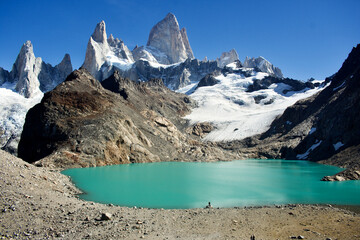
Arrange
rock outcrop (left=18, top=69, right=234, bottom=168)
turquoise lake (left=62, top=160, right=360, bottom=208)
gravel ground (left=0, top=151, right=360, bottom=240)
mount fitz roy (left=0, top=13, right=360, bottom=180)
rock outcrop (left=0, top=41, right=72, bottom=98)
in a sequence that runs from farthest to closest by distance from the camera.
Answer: rock outcrop (left=0, top=41, right=72, bottom=98) < mount fitz roy (left=0, top=13, right=360, bottom=180) < rock outcrop (left=18, top=69, right=234, bottom=168) < turquoise lake (left=62, top=160, right=360, bottom=208) < gravel ground (left=0, top=151, right=360, bottom=240)

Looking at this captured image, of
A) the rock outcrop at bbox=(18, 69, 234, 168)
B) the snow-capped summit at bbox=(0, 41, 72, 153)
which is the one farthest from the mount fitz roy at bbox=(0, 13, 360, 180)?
the snow-capped summit at bbox=(0, 41, 72, 153)

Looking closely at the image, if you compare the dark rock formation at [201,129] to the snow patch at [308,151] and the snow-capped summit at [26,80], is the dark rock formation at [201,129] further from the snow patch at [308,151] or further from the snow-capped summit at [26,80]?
the snow-capped summit at [26,80]

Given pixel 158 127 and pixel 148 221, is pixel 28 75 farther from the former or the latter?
pixel 148 221

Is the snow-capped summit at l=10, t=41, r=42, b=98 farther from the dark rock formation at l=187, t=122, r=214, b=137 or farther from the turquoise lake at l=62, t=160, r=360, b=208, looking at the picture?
the turquoise lake at l=62, t=160, r=360, b=208

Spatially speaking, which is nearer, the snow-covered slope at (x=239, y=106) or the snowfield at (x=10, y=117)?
the snowfield at (x=10, y=117)

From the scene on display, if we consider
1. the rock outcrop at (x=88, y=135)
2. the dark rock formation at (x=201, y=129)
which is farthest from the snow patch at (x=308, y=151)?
the dark rock formation at (x=201, y=129)

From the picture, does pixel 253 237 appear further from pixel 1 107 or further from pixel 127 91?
pixel 1 107
